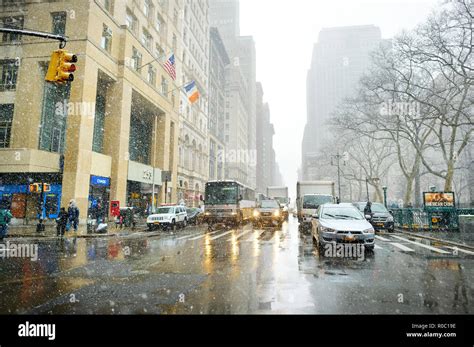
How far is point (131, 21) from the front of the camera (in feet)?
108

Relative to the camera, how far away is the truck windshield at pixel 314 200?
20.7 meters

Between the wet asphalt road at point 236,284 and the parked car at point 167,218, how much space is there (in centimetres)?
1169

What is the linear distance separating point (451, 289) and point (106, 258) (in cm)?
938

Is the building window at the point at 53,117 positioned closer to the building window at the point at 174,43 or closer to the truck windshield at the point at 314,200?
the building window at the point at 174,43

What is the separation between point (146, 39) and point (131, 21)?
3.15 m

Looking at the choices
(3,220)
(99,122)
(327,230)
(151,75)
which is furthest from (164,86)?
(327,230)

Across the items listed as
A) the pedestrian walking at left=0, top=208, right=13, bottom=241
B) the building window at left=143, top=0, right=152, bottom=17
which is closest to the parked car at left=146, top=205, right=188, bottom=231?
the pedestrian walking at left=0, top=208, right=13, bottom=241

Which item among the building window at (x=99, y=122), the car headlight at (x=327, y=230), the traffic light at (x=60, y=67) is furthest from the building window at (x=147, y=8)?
the car headlight at (x=327, y=230)

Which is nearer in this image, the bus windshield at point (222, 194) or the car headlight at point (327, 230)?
the car headlight at point (327, 230)

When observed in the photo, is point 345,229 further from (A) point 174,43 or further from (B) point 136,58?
(A) point 174,43

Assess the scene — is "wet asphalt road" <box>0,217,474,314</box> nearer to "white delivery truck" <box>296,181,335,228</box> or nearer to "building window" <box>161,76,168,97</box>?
"white delivery truck" <box>296,181,335,228</box>
